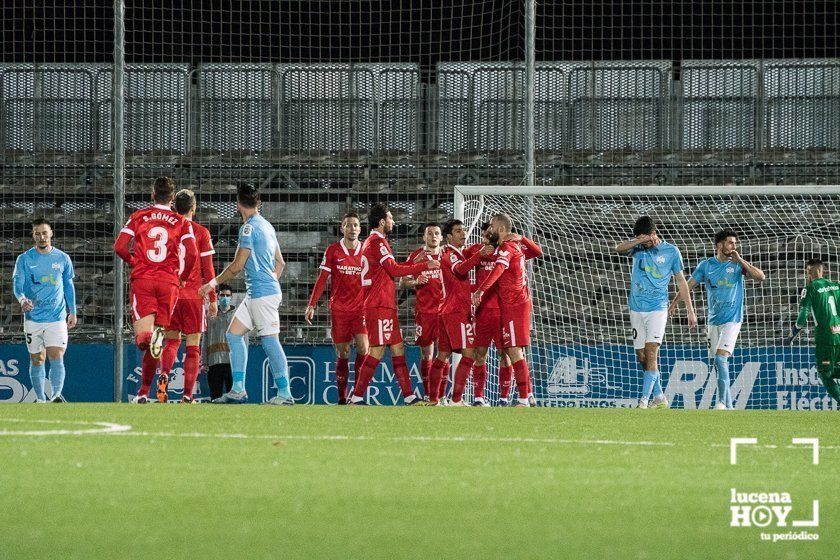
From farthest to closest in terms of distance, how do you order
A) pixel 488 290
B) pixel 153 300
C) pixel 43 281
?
1. pixel 43 281
2. pixel 488 290
3. pixel 153 300

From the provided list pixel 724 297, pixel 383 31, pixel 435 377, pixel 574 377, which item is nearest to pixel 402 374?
pixel 435 377

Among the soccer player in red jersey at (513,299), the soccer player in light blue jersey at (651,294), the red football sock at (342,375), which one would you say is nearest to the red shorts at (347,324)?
the red football sock at (342,375)

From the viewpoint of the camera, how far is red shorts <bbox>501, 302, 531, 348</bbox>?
10.3m

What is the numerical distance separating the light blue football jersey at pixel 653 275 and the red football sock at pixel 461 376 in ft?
5.76

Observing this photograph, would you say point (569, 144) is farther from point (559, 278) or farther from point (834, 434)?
point (834, 434)

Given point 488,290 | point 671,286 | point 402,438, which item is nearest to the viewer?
point 402,438

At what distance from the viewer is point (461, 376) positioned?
11.0 metres

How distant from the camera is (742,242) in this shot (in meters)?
15.3

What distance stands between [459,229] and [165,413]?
426 cm

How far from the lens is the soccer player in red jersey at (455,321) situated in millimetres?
10891

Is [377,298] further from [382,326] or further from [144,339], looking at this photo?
[144,339]

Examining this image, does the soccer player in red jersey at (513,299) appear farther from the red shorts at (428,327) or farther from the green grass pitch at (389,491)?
the green grass pitch at (389,491)

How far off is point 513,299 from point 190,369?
9.01 feet

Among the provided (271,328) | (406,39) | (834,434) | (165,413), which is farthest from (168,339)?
(406,39)
